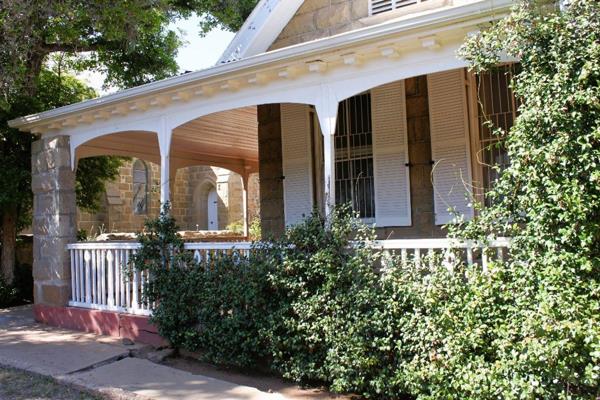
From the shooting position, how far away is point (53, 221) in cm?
772

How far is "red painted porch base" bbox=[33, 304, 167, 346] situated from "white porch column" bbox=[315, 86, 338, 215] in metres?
2.72

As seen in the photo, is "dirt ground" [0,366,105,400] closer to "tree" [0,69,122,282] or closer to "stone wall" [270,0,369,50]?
"tree" [0,69,122,282]

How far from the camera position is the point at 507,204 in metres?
4.09

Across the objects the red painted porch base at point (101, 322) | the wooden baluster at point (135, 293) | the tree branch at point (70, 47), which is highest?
the tree branch at point (70, 47)

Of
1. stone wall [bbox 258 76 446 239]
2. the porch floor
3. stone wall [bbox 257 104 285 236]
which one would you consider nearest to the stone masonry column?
the porch floor

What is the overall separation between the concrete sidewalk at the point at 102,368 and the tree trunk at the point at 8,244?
271cm

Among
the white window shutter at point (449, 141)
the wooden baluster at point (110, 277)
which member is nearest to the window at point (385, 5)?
the white window shutter at point (449, 141)

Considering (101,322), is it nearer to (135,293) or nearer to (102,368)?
(135,293)

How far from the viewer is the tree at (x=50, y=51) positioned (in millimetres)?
8469

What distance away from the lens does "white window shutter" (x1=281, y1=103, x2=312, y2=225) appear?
7.71 m

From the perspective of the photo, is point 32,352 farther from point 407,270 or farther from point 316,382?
point 407,270

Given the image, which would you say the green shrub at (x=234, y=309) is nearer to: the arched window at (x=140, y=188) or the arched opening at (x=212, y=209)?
the arched window at (x=140, y=188)

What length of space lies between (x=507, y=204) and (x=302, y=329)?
6.83 ft

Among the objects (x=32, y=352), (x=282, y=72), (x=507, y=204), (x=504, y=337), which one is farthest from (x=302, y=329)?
(x=32, y=352)
